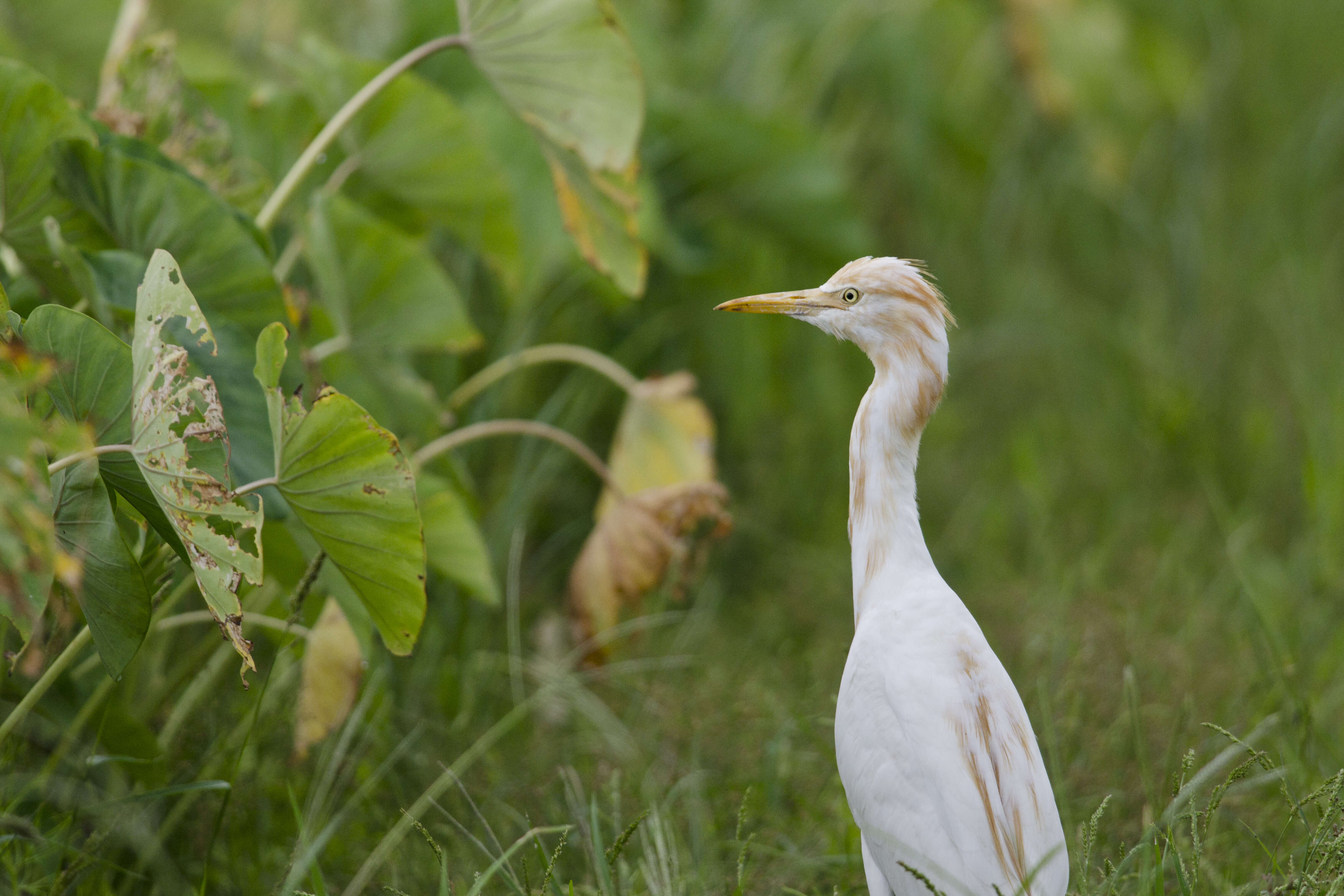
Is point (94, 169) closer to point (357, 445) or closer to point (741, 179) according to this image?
point (357, 445)

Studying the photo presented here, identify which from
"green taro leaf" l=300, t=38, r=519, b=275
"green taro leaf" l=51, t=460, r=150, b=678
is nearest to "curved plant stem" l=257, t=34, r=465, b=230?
"green taro leaf" l=300, t=38, r=519, b=275

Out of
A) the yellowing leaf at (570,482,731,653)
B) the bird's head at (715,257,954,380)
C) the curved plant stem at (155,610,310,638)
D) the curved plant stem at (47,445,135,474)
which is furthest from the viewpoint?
the yellowing leaf at (570,482,731,653)

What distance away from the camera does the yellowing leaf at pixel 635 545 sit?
1.78 m

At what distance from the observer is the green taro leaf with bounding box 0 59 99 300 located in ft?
4.04

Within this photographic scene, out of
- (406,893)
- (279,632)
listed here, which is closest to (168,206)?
(279,632)

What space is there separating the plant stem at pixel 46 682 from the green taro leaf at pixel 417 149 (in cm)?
95

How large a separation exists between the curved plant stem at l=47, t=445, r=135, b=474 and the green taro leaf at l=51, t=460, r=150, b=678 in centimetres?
5

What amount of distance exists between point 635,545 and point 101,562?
0.93 meters

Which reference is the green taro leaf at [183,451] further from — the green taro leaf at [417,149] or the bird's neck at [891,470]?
the green taro leaf at [417,149]

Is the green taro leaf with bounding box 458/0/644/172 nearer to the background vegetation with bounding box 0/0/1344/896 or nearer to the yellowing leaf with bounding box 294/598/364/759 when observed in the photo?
the background vegetation with bounding box 0/0/1344/896

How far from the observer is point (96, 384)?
106 cm

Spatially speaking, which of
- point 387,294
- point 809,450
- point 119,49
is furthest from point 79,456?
point 809,450

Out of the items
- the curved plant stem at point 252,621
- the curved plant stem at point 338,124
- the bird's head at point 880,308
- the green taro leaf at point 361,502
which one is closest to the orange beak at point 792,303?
the bird's head at point 880,308

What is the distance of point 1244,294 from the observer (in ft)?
11.6
